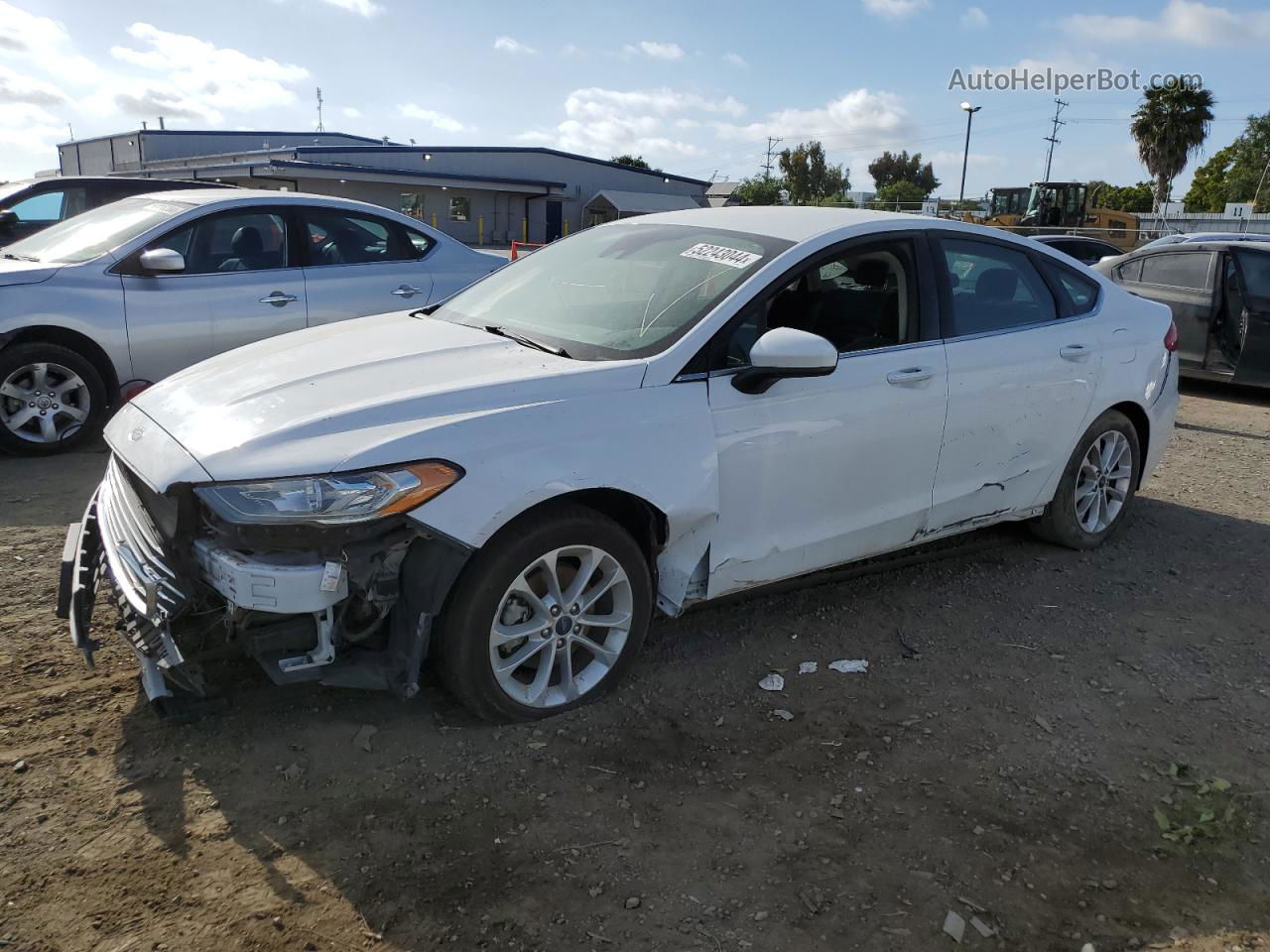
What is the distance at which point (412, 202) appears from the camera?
45.1m

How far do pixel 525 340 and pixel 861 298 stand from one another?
4.94 feet

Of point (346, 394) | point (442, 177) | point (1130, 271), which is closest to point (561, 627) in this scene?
point (346, 394)

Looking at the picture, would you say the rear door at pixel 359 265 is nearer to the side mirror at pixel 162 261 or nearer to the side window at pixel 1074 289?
the side mirror at pixel 162 261

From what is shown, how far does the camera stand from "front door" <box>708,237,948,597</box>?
143 inches

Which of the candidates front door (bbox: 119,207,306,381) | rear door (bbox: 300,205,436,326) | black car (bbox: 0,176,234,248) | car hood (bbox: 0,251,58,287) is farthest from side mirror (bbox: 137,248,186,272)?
black car (bbox: 0,176,234,248)

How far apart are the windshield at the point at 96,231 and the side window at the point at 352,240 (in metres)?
0.83

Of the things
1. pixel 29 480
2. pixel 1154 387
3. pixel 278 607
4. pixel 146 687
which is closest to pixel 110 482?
pixel 146 687

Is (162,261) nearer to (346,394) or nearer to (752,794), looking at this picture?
(346,394)

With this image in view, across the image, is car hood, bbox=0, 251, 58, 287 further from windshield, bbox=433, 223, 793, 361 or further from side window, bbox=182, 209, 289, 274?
windshield, bbox=433, 223, 793, 361

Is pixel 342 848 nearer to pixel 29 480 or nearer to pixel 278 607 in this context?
pixel 278 607

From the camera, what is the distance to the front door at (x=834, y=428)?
11.9 ft

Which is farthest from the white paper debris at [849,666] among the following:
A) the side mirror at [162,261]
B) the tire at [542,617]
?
the side mirror at [162,261]

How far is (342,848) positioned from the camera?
9.02 ft

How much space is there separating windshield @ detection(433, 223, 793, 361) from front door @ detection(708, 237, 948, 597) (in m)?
0.21
